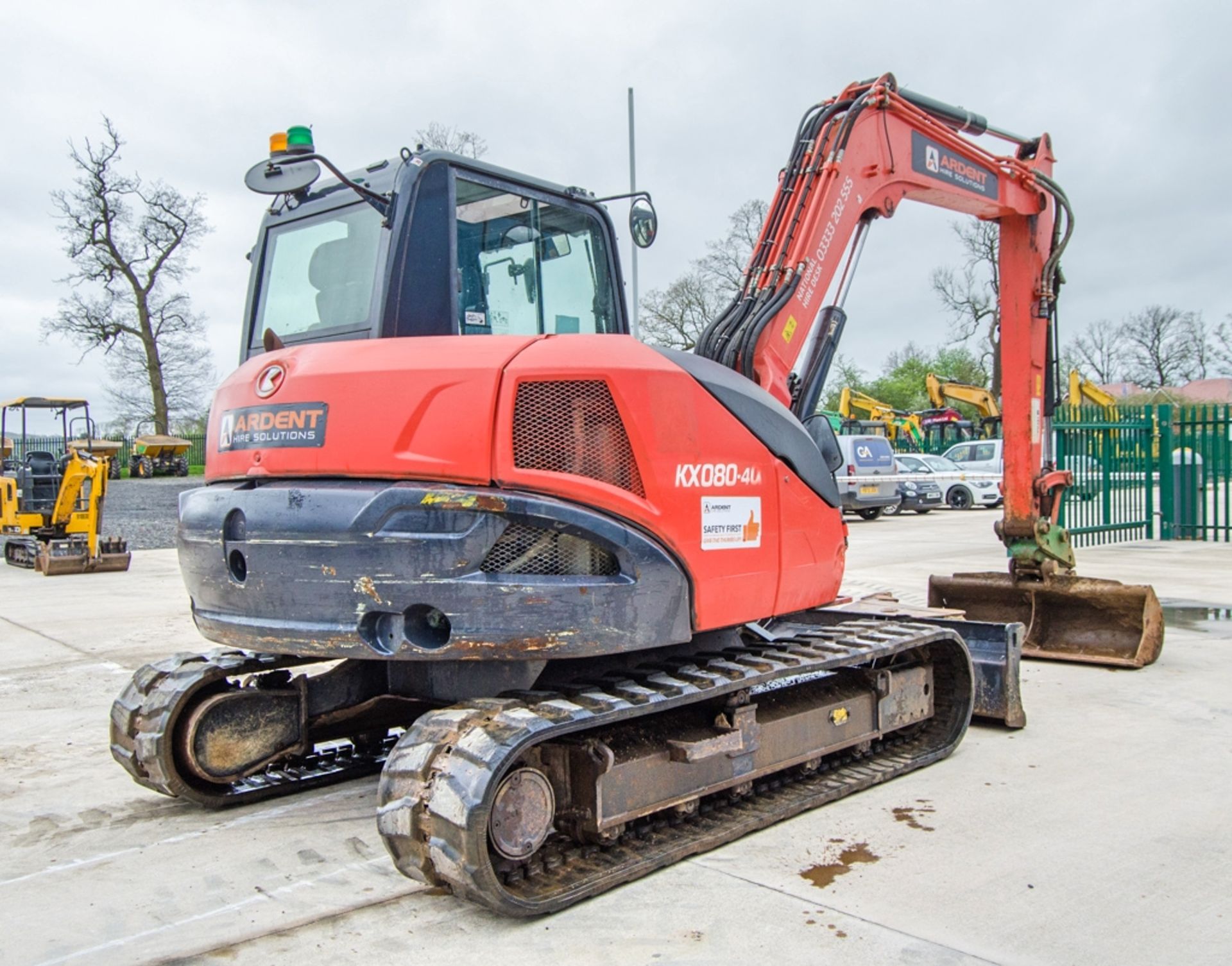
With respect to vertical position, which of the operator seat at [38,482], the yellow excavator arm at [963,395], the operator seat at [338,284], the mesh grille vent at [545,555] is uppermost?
the yellow excavator arm at [963,395]

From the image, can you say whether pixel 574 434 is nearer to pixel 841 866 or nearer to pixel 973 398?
pixel 841 866

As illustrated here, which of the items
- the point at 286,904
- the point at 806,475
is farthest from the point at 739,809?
the point at 286,904

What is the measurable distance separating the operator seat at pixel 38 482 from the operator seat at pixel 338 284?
14633 mm

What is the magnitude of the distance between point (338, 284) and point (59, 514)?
566 inches

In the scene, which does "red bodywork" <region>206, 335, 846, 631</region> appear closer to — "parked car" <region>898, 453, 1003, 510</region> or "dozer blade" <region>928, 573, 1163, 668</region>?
"dozer blade" <region>928, 573, 1163, 668</region>

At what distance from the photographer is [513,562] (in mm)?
4008

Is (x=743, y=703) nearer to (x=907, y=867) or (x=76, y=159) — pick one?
(x=907, y=867)

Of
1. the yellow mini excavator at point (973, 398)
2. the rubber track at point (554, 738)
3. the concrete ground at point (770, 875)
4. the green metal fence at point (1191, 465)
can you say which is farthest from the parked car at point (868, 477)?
the rubber track at point (554, 738)

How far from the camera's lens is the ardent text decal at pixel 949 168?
700 cm

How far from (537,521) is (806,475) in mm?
1579

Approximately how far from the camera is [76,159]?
40438mm

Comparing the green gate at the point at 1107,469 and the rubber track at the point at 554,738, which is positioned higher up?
the green gate at the point at 1107,469

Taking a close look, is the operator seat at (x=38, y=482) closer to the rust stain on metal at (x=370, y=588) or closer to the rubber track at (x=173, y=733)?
the rubber track at (x=173, y=733)

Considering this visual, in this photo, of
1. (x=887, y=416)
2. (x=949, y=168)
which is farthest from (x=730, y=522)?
(x=887, y=416)
